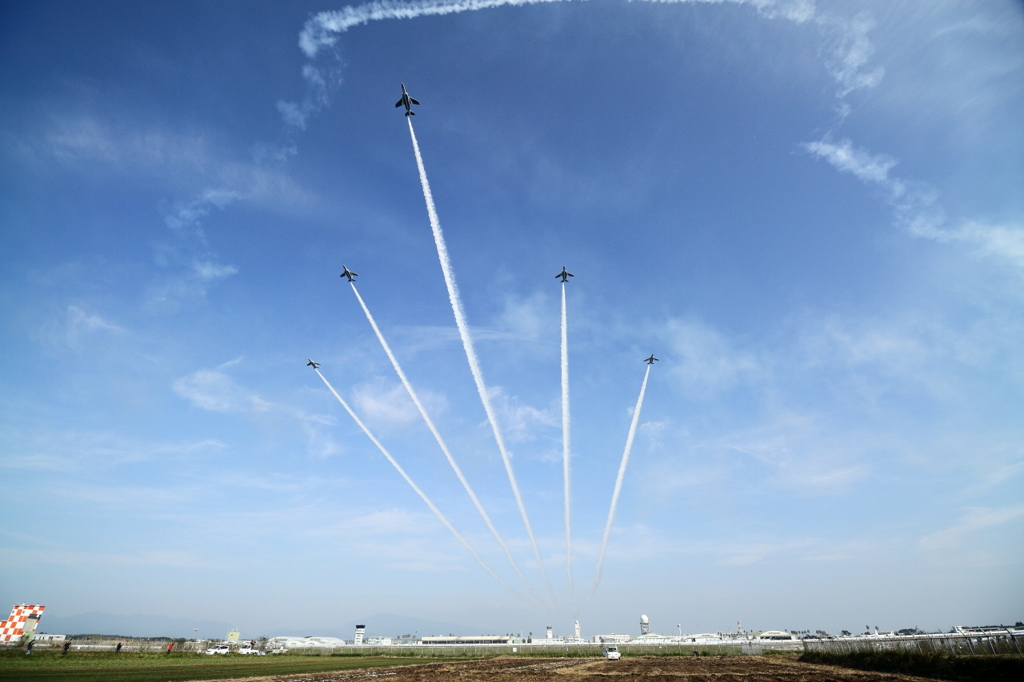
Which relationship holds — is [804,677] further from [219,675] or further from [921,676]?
[219,675]

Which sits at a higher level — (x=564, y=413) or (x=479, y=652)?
(x=564, y=413)

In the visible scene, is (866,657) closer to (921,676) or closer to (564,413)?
(921,676)

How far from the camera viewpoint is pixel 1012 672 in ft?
99.3

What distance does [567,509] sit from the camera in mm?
66125

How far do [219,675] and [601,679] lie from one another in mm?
32944

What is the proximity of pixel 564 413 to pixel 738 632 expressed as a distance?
13400 cm

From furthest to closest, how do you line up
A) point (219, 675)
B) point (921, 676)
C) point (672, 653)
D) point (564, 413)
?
1. point (672, 653)
2. point (564, 413)
3. point (219, 675)
4. point (921, 676)

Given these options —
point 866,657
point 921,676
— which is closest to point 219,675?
point 921,676

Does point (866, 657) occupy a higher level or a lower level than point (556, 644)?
higher

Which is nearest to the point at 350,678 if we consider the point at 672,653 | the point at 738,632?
the point at 672,653

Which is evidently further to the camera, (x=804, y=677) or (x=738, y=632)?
(x=738, y=632)

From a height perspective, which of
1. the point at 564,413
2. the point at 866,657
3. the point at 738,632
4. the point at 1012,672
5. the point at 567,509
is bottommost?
the point at 738,632

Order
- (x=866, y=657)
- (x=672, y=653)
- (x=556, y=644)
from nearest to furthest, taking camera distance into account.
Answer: (x=866, y=657) → (x=672, y=653) → (x=556, y=644)

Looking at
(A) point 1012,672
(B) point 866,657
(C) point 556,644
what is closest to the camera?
(A) point 1012,672
